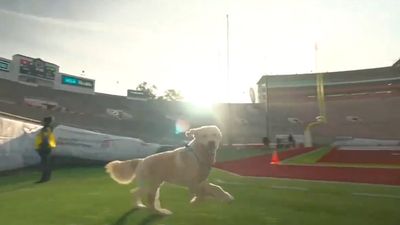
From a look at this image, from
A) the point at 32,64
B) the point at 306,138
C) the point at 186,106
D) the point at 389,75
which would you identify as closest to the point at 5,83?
the point at 32,64

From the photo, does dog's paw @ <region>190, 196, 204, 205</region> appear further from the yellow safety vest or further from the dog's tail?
the yellow safety vest

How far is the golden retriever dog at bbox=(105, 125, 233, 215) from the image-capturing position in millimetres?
6270

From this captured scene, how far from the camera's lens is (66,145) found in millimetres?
15844

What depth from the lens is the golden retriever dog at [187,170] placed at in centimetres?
627

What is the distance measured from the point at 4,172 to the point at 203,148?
937 centimetres

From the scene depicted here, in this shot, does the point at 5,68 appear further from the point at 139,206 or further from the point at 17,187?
the point at 139,206

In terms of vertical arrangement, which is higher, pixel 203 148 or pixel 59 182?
pixel 203 148

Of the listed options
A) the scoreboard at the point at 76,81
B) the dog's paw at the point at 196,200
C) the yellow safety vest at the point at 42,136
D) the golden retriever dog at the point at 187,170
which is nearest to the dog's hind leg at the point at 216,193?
the golden retriever dog at the point at 187,170

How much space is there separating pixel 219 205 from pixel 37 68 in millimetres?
44090

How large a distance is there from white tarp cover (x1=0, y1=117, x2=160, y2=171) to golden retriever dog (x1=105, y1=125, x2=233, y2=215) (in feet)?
28.3

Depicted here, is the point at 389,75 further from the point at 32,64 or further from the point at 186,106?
the point at 32,64

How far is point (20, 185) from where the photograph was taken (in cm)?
1064

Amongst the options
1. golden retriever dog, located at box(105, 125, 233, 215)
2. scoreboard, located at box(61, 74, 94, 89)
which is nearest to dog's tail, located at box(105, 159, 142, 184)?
golden retriever dog, located at box(105, 125, 233, 215)

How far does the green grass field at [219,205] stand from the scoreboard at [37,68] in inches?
1482
